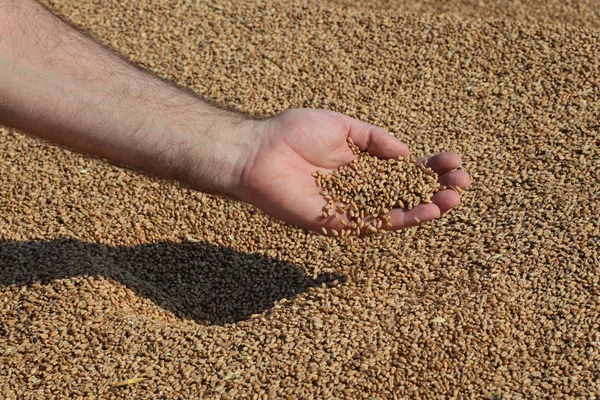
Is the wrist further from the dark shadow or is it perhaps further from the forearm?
the dark shadow

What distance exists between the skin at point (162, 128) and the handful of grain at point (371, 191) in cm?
5

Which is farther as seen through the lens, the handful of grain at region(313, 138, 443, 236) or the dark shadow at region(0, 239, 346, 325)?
the dark shadow at region(0, 239, 346, 325)

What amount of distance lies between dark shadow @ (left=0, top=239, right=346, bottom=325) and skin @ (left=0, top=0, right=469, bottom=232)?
0.53m

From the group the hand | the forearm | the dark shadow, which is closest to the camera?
the forearm

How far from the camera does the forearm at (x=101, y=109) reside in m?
3.31

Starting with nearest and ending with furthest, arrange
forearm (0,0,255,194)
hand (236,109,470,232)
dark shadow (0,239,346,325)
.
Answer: forearm (0,0,255,194), hand (236,109,470,232), dark shadow (0,239,346,325)

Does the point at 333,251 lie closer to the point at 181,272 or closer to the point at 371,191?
the point at 371,191

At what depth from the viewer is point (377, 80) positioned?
16.7ft

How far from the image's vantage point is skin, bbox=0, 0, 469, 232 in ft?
11.0

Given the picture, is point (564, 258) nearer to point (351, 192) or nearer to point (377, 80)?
point (351, 192)

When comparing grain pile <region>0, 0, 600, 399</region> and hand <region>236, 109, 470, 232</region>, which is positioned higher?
hand <region>236, 109, 470, 232</region>

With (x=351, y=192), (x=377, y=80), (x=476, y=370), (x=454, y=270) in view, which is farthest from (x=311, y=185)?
(x=377, y=80)

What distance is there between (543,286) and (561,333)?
0.28m

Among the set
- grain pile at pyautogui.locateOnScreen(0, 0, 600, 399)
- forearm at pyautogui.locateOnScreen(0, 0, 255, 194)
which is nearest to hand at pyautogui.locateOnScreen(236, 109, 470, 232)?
forearm at pyautogui.locateOnScreen(0, 0, 255, 194)
